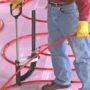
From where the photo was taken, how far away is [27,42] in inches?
127

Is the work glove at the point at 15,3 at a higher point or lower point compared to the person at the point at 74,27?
higher

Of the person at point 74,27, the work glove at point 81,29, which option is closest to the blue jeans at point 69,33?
the person at point 74,27

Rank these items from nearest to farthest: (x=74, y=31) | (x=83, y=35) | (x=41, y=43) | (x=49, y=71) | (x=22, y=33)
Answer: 1. (x=83, y=35)
2. (x=74, y=31)
3. (x=49, y=71)
4. (x=41, y=43)
5. (x=22, y=33)

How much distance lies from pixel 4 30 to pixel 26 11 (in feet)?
2.49

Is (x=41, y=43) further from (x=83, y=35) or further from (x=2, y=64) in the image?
(x=83, y=35)

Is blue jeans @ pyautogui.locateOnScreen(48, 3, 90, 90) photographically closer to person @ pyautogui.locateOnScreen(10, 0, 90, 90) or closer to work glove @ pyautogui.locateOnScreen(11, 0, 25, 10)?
person @ pyautogui.locateOnScreen(10, 0, 90, 90)

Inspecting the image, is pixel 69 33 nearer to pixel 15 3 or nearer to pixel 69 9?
pixel 69 9

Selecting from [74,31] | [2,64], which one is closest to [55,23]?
[74,31]

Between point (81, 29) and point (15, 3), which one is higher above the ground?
point (15, 3)

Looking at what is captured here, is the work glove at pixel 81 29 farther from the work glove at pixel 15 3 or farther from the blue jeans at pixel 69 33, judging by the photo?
the work glove at pixel 15 3

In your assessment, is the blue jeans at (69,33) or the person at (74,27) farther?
the blue jeans at (69,33)

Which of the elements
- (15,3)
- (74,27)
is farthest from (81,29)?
(15,3)

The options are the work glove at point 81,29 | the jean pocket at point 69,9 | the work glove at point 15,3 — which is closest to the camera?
the work glove at point 81,29

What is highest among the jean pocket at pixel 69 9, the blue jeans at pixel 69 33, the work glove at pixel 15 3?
the work glove at pixel 15 3
